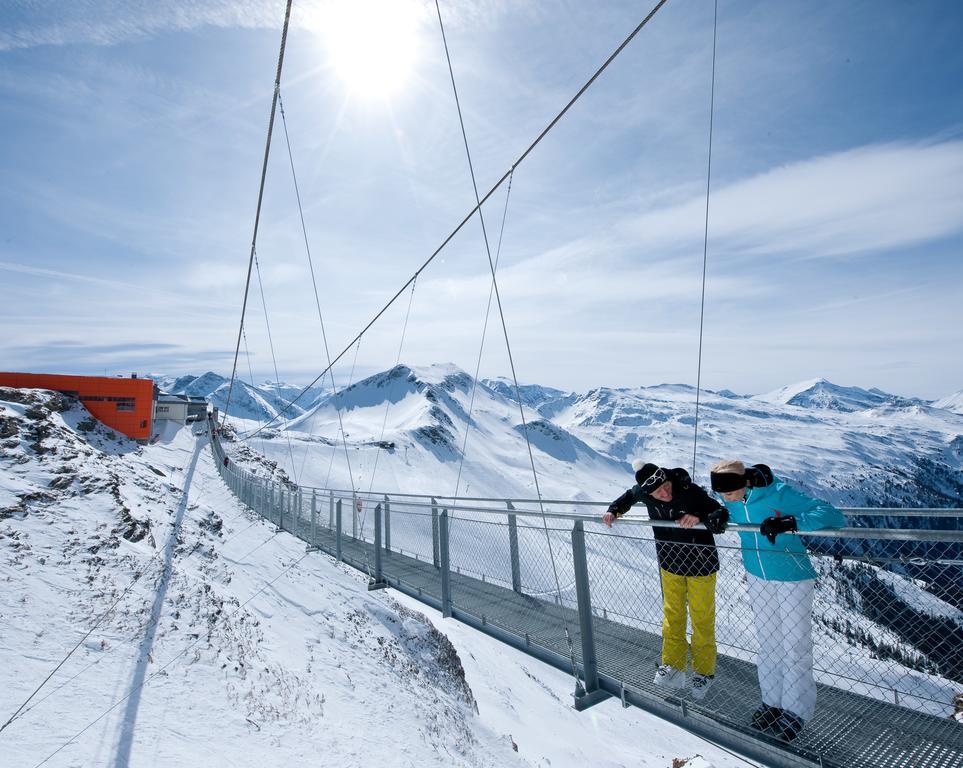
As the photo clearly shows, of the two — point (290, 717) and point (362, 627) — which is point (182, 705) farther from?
point (362, 627)

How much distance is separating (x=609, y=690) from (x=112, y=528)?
32.5 ft

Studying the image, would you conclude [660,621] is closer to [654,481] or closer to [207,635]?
[654,481]

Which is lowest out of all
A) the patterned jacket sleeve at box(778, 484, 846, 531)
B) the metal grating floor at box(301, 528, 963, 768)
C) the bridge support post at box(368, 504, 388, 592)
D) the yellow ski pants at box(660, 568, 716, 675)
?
the bridge support post at box(368, 504, 388, 592)

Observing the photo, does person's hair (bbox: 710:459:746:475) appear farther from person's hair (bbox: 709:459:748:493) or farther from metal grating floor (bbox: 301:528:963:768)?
metal grating floor (bbox: 301:528:963:768)

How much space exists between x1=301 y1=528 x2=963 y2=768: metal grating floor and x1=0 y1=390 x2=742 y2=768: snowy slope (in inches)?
144

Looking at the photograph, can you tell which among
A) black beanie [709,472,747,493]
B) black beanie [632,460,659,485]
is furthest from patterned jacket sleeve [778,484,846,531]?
black beanie [632,460,659,485]

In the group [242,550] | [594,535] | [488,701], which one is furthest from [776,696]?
[488,701]

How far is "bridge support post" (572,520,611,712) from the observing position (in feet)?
13.5

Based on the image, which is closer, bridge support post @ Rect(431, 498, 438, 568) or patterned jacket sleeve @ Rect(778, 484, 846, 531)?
patterned jacket sleeve @ Rect(778, 484, 846, 531)

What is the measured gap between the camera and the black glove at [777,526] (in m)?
3.03

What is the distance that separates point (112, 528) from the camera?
9984 millimetres

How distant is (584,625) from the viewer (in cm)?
418

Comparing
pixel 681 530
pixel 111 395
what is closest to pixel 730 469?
pixel 681 530

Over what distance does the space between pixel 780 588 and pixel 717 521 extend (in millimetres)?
600
